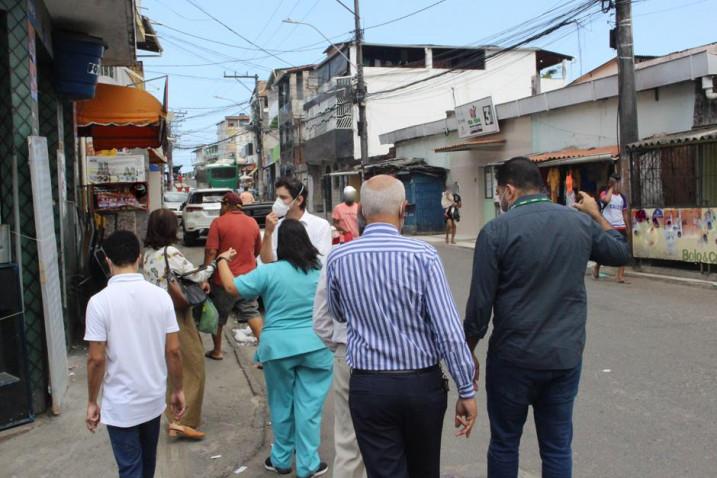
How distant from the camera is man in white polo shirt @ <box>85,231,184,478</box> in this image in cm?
329

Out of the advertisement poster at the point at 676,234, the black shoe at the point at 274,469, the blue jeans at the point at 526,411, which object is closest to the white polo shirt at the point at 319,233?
the black shoe at the point at 274,469

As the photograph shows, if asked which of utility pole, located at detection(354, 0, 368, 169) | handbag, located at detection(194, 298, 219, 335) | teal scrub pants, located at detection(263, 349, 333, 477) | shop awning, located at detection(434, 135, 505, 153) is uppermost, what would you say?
utility pole, located at detection(354, 0, 368, 169)

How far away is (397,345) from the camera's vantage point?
2.83 meters

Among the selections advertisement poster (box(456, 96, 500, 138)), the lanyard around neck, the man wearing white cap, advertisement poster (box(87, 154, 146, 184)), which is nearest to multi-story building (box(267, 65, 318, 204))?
advertisement poster (box(456, 96, 500, 138))

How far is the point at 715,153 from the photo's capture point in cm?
1283

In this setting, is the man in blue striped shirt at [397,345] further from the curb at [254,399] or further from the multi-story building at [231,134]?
the multi-story building at [231,134]

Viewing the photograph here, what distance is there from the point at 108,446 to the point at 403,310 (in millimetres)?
3174

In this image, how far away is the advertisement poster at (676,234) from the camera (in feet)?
39.9

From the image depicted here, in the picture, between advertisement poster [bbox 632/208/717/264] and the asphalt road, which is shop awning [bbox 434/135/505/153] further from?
the asphalt road

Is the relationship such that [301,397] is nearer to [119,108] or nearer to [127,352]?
[127,352]

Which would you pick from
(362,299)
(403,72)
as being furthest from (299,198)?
(403,72)

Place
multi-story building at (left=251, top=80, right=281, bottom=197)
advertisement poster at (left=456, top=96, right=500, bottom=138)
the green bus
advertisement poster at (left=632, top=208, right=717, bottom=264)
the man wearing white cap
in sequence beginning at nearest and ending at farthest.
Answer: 1. the man wearing white cap
2. advertisement poster at (left=632, top=208, right=717, bottom=264)
3. advertisement poster at (left=456, top=96, right=500, bottom=138)
4. the green bus
5. multi-story building at (left=251, top=80, right=281, bottom=197)

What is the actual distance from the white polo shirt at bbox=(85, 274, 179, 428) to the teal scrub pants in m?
1.02

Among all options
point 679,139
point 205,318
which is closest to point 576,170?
point 679,139
